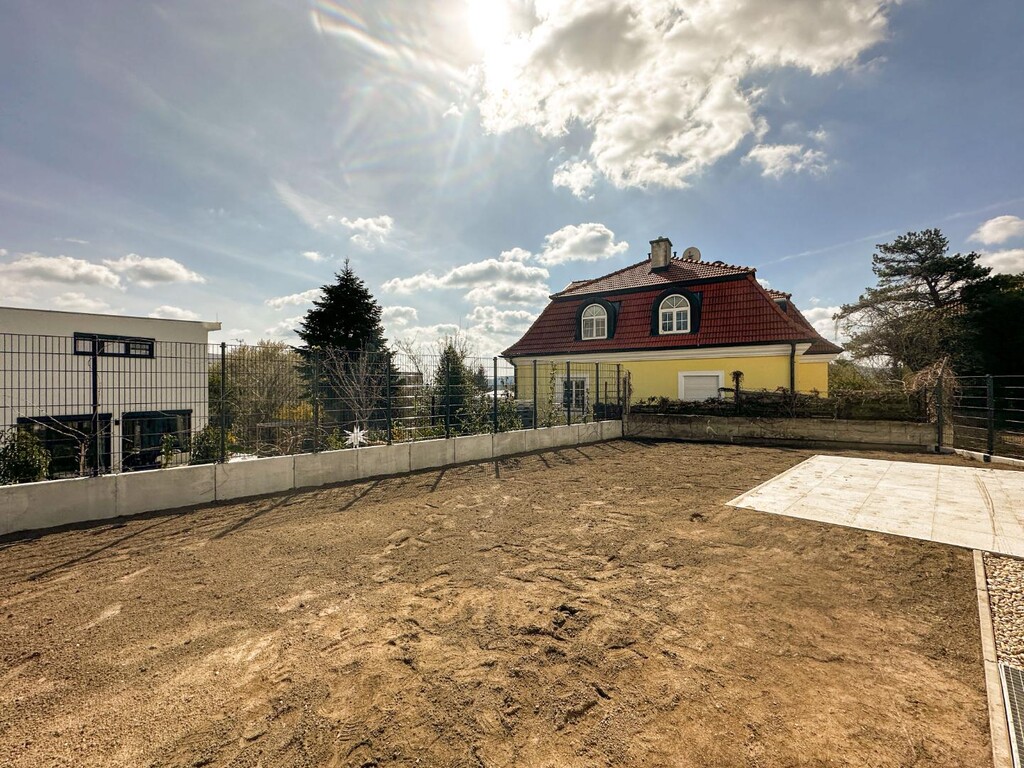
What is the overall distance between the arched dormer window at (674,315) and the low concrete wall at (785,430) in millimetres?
4925

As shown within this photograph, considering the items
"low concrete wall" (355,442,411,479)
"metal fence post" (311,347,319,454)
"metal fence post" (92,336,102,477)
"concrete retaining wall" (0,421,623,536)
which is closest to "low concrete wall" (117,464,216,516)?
"concrete retaining wall" (0,421,623,536)

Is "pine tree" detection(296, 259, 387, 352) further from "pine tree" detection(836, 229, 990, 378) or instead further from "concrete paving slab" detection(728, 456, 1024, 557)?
"pine tree" detection(836, 229, 990, 378)

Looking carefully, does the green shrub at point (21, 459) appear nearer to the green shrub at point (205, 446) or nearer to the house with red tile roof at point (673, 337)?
the green shrub at point (205, 446)

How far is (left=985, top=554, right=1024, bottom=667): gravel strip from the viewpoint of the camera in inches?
115

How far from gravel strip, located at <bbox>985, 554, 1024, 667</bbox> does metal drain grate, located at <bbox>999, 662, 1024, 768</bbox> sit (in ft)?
0.50

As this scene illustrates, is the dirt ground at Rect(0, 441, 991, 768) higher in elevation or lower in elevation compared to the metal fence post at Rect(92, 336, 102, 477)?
lower

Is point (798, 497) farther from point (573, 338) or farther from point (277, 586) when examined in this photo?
point (573, 338)

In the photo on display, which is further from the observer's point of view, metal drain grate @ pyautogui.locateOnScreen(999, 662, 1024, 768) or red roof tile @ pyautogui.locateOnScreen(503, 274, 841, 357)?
red roof tile @ pyautogui.locateOnScreen(503, 274, 841, 357)

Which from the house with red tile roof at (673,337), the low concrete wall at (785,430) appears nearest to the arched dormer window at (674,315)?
the house with red tile roof at (673,337)

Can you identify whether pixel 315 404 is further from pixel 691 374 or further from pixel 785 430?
pixel 691 374

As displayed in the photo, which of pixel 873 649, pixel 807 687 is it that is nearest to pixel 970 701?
pixel 873 649

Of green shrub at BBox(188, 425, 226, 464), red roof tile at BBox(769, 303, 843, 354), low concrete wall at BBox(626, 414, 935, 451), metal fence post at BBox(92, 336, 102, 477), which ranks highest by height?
red roof tile at BBox(769, 303, 843, 354)

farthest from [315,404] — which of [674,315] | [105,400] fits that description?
[674,315]

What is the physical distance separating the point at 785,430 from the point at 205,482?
50.4 feet
